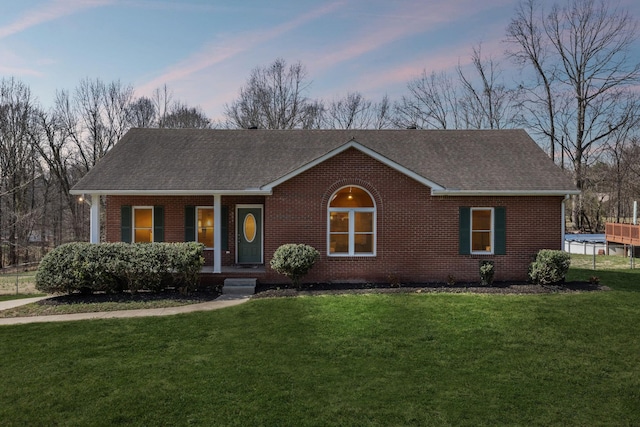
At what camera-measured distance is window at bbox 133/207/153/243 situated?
47.3ft

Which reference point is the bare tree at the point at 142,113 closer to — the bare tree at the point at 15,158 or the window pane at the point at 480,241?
the bare tree at the point at 15,158

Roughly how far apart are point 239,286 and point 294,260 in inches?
73.8

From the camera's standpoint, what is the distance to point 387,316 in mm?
9117

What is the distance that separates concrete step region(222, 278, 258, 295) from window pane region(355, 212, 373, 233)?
3.61 m

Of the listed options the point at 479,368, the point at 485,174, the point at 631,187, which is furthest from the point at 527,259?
the point at 631,187

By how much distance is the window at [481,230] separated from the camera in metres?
13.3

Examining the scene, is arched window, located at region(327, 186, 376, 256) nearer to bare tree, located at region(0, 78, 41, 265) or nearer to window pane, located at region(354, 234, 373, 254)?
window pane, located at region(354, 234, 373, 254)

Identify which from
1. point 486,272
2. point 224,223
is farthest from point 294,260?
point 486,272

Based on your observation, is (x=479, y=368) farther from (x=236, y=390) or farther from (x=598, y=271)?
(x=598, y=271)

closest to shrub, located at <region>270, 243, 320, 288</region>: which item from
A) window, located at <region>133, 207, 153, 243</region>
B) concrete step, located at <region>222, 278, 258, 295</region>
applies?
concrete step, located at <region>222, 278, 258, 295</region>

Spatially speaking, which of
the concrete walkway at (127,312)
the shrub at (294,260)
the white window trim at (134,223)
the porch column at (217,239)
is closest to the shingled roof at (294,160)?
the porch column at (217,239)

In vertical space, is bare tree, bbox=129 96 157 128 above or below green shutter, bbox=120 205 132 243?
above

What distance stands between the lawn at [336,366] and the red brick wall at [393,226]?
2.85m

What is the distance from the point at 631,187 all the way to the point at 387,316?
128 feet
